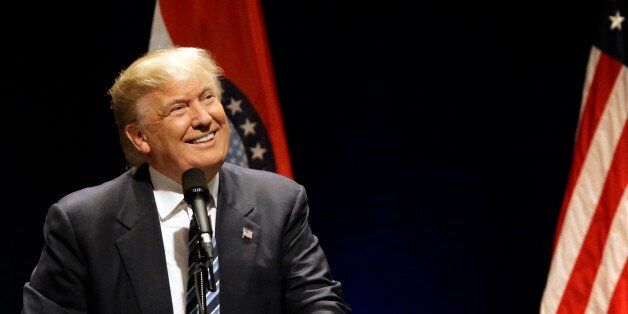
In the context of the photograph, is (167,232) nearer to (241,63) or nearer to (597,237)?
(241,63)

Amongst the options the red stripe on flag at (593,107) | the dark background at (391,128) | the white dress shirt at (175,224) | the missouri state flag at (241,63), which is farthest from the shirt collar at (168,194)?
the dark background at (391,128)

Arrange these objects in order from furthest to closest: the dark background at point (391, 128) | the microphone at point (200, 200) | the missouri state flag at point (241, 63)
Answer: the dark background at point (391, 128) → the missouri state flag at point (241, 63) → the microphone at point (200, 200)

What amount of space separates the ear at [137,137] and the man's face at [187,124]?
39mm

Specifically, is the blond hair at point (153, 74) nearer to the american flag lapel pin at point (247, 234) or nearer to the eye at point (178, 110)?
the eye at point (178, 110)

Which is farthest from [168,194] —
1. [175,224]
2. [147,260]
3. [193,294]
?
[193,294]

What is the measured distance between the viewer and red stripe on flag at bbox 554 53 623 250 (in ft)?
9.90

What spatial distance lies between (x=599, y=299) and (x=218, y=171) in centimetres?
168

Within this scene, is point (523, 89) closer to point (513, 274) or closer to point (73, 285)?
point (513, 274)

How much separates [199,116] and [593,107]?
1.71m

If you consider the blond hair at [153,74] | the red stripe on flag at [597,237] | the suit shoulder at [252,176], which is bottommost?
the red stripe on flag at [597,237]

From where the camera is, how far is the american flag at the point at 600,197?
2.97 meters

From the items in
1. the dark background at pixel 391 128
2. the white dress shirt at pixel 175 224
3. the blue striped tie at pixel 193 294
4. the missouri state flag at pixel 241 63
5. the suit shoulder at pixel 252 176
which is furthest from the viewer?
the dark background at pixel 391 128

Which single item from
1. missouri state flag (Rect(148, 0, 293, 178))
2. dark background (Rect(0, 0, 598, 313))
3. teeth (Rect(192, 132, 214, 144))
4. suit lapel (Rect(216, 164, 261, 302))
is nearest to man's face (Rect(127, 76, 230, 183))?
teeth (Rect(192, 132, 214, 144))

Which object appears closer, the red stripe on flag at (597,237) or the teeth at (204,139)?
the teeth at (204,139)
